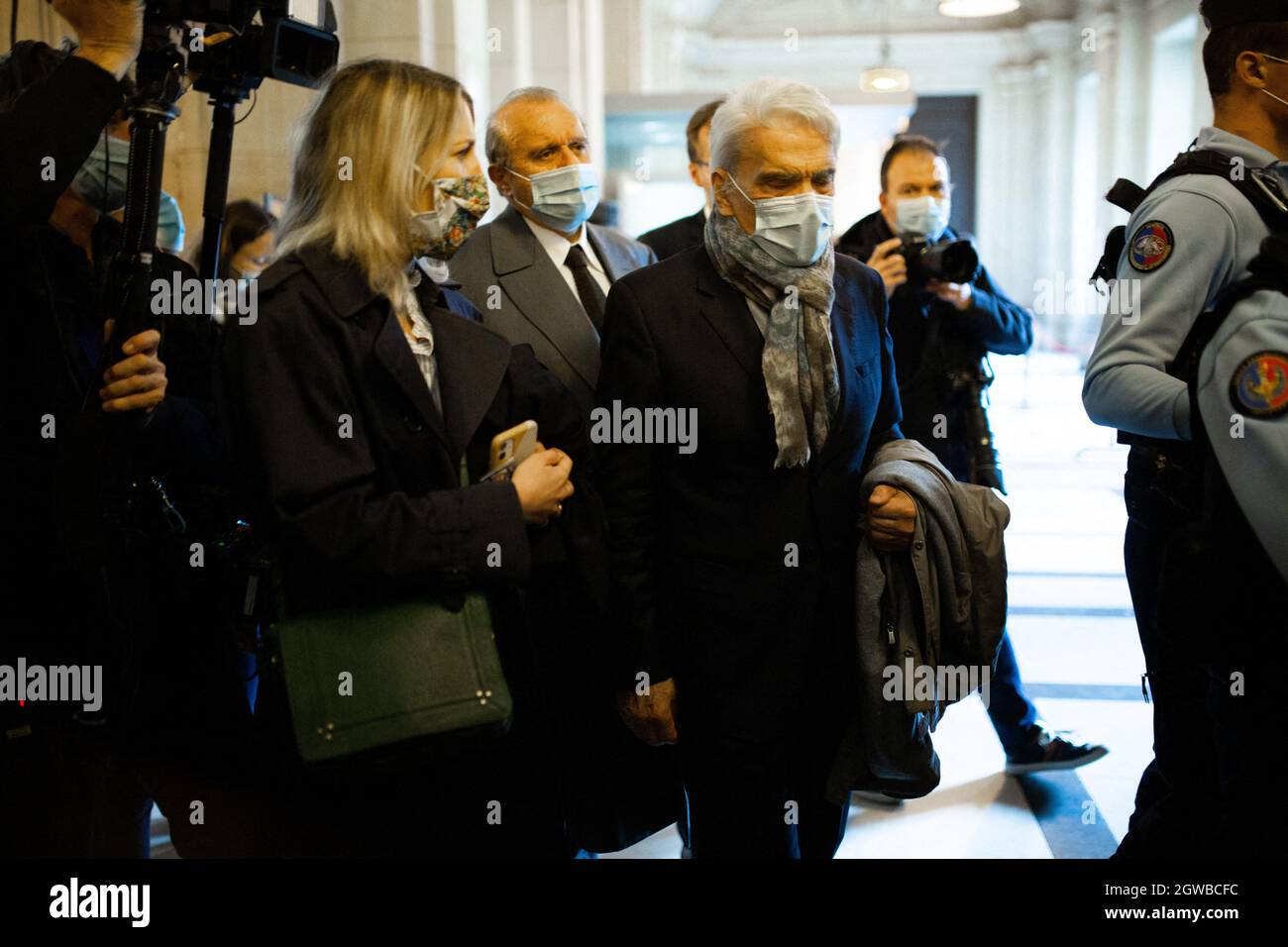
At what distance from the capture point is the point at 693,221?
3975 mm

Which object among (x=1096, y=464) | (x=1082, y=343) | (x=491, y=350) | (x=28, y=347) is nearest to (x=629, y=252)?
(x=491, y=350)

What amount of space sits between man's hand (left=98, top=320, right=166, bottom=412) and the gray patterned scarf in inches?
42.4

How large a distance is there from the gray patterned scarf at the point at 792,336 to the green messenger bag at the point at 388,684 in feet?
2.47

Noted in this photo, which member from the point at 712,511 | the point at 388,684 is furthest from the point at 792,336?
the point at 388,684

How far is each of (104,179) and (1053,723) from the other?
11.6 ft

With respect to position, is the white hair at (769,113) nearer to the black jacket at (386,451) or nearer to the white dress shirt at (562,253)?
the black jacket at (386,451)

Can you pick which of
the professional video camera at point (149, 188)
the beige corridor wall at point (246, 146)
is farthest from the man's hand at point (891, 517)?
the beige corridor wall at point (246, 146)

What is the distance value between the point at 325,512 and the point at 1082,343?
19.3 metres

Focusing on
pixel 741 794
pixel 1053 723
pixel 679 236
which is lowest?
pixel 1053 723

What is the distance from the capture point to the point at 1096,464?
34.7 ft

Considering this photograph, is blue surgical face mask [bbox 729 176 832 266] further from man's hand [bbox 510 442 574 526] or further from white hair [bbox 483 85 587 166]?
white hair [bbox 483 85 587 166]

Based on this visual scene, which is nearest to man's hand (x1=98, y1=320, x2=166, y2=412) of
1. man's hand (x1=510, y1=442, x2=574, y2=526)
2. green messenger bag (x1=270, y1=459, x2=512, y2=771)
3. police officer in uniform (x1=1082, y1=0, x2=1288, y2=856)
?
green messenger bag (x1=270, y1=459, x2=512, y2=771)

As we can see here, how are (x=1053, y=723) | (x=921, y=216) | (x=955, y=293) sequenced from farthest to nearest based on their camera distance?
(x=1053, y=723) → (x=921, y=216) → (x=955, y=293)

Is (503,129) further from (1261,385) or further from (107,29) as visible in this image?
(1261,385)
